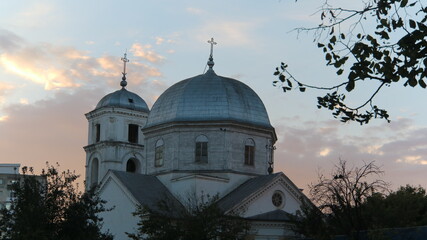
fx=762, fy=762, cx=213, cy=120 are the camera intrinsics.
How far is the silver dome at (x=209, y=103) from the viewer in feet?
156

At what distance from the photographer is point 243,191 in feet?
148

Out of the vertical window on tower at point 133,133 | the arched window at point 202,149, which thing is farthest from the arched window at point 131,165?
the arched window at point 202,149

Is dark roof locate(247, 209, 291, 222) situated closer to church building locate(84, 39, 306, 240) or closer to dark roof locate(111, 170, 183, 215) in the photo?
church building locate(84, 39, 306, 240)

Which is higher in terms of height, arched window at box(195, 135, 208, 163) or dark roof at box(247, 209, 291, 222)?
arched window at box(195, 135, 208, 163)

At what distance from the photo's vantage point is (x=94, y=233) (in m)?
32.3

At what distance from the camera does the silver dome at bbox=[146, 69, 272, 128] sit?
156ft

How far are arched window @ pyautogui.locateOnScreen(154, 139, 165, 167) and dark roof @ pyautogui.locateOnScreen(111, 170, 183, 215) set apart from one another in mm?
949

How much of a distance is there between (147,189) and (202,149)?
13.5ft

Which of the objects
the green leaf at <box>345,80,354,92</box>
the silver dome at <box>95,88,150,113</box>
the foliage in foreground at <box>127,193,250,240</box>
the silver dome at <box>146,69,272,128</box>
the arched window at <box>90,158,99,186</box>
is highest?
the silver dome at <box>95,88,150,113</box>

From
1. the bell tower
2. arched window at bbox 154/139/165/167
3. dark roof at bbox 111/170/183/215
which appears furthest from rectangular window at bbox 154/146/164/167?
the bell tower

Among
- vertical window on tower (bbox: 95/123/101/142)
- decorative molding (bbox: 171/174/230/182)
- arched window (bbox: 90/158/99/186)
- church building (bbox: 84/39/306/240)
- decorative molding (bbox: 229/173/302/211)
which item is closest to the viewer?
decorative molding (bbox: 229/173/302/211)

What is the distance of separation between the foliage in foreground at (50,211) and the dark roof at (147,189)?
10407mm

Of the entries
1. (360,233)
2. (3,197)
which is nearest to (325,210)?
(360,233)

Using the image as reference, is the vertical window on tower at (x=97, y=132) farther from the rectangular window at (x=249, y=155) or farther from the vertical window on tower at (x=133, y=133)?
the rectangular window at (x=249, y=155)
